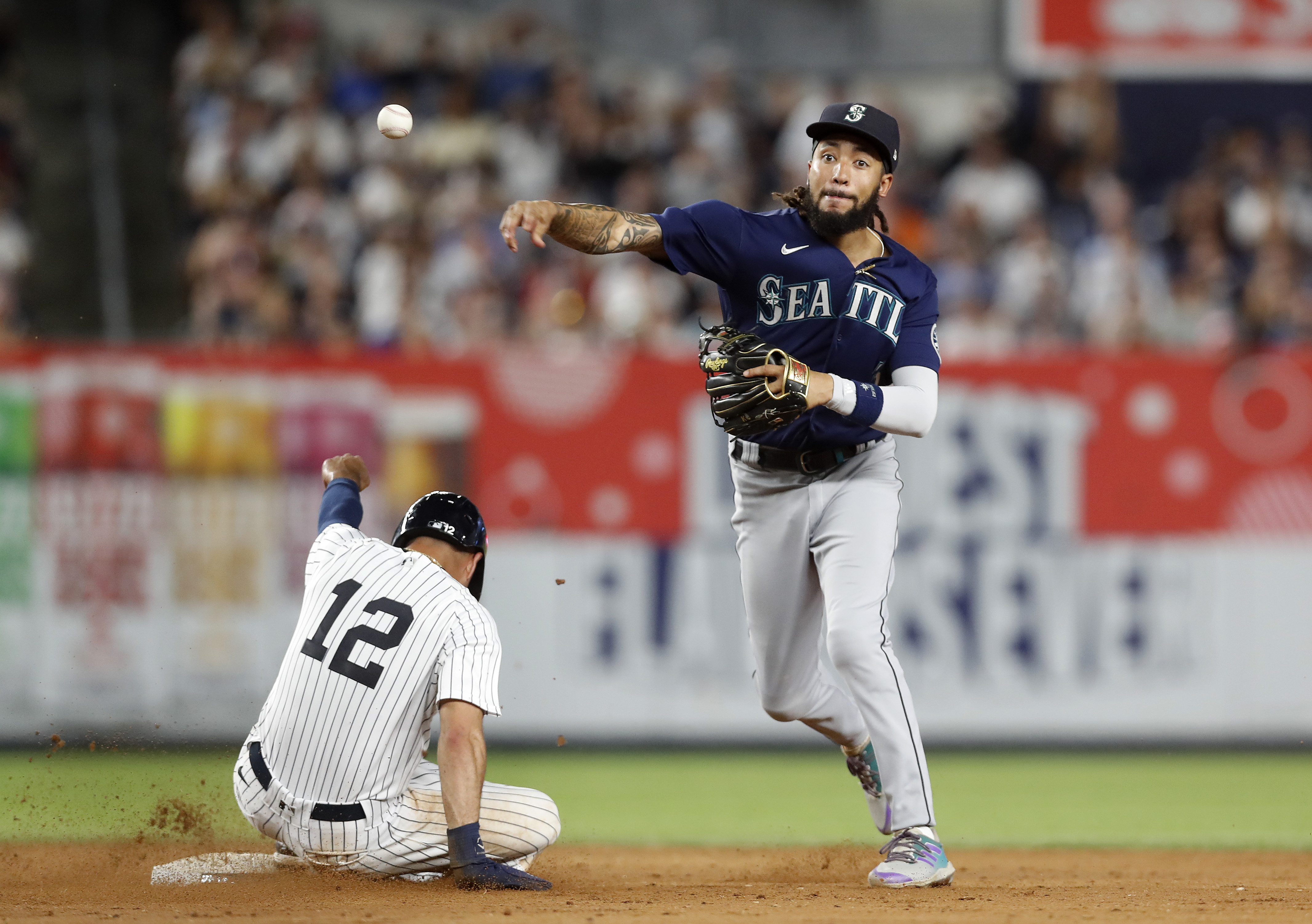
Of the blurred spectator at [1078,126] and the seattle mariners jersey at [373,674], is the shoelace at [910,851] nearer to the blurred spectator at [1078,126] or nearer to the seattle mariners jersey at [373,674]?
the seattle mariners jersey at [373,674]

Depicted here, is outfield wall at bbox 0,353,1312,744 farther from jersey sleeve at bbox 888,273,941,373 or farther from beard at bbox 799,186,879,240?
beard at bbox 799,186,879,240

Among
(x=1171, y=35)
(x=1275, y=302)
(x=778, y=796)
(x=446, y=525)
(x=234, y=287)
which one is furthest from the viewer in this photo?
(x=1171, y=35)

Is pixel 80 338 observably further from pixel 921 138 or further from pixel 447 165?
pixel 921 138

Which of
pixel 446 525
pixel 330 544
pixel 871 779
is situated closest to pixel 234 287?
pixel 330 544

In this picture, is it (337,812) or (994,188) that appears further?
(994,188)

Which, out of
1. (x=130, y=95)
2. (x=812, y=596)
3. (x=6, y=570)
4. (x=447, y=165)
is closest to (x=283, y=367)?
(x=6, y=570)

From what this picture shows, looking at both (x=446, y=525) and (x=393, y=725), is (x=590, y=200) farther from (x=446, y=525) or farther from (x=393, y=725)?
(x=393, y=725)

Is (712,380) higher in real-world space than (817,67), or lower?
lower
